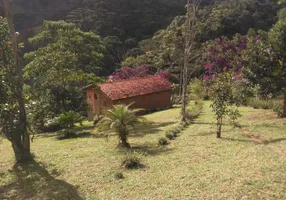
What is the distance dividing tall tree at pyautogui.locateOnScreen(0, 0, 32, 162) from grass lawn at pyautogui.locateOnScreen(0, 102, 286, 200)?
852 mm

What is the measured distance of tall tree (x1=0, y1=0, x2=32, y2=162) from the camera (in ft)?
29.5

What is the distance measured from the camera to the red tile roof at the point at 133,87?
936 inches

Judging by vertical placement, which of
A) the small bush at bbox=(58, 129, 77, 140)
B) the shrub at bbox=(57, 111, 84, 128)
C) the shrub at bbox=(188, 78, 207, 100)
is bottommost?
the small bush at bbox=(58, 129, 77, 140)

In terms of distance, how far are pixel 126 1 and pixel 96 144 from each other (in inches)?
2042

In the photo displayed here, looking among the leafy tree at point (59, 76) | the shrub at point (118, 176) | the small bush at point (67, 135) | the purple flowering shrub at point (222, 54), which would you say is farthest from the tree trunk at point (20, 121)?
the purple flowering shrub at point (222, 54)

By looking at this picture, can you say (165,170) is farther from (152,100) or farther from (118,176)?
(152,100)

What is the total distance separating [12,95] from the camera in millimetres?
9250

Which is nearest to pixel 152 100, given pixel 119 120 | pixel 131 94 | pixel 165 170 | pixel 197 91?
pixel 131 94

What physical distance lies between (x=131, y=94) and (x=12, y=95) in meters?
15.8

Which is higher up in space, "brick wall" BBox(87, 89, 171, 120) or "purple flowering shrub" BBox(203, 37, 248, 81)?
"purple flowering shrub" BBox(203, 37, 248, 81)

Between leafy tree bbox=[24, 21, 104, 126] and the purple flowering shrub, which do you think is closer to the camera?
leafy tree bbox=[24, 21, 104, 126]

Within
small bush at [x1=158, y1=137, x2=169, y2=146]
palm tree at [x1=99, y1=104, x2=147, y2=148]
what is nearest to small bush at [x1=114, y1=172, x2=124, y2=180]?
palm tree at [x1=99, y1=104, x2=147, y2=148]

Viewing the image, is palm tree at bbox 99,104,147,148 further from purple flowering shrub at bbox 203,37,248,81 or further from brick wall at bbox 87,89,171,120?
purple flowering shrub at bbox 203,37,248,81

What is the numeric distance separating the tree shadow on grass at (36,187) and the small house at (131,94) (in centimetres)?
1363
